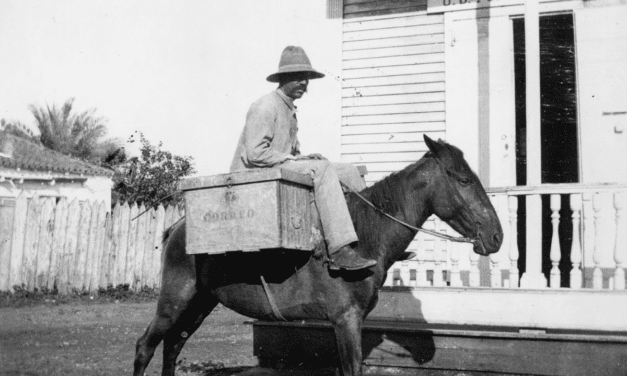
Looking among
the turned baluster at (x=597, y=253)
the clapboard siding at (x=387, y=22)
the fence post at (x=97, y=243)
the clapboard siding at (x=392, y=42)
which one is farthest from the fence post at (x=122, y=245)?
the turned baluster at (x=597, y=253)

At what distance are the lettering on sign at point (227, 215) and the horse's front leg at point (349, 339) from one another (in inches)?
39.7

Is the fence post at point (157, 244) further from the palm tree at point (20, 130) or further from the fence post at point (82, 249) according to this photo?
the palm tree at point (20, 130)

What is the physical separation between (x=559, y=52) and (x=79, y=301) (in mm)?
10621

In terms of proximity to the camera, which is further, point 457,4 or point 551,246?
point 457,4

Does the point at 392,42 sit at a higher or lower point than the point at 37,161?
higher

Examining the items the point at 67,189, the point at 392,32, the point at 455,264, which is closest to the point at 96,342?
the point at 455,264

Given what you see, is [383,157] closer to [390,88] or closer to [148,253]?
[390,88]

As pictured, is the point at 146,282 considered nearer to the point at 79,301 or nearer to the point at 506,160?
the point at 79,301

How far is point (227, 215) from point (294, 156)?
2.46 ft

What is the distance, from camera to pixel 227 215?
16.3ft

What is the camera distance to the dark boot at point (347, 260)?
15.4 ft

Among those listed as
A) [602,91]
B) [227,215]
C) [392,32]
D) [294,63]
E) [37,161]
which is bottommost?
[227,215]

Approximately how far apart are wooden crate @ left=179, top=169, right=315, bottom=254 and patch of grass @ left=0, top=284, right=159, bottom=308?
30.7 ft

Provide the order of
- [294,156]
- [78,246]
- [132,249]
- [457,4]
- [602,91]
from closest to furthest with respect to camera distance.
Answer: [294,156]
[602,91]
[457,4]
[78,246]
[132,249]
